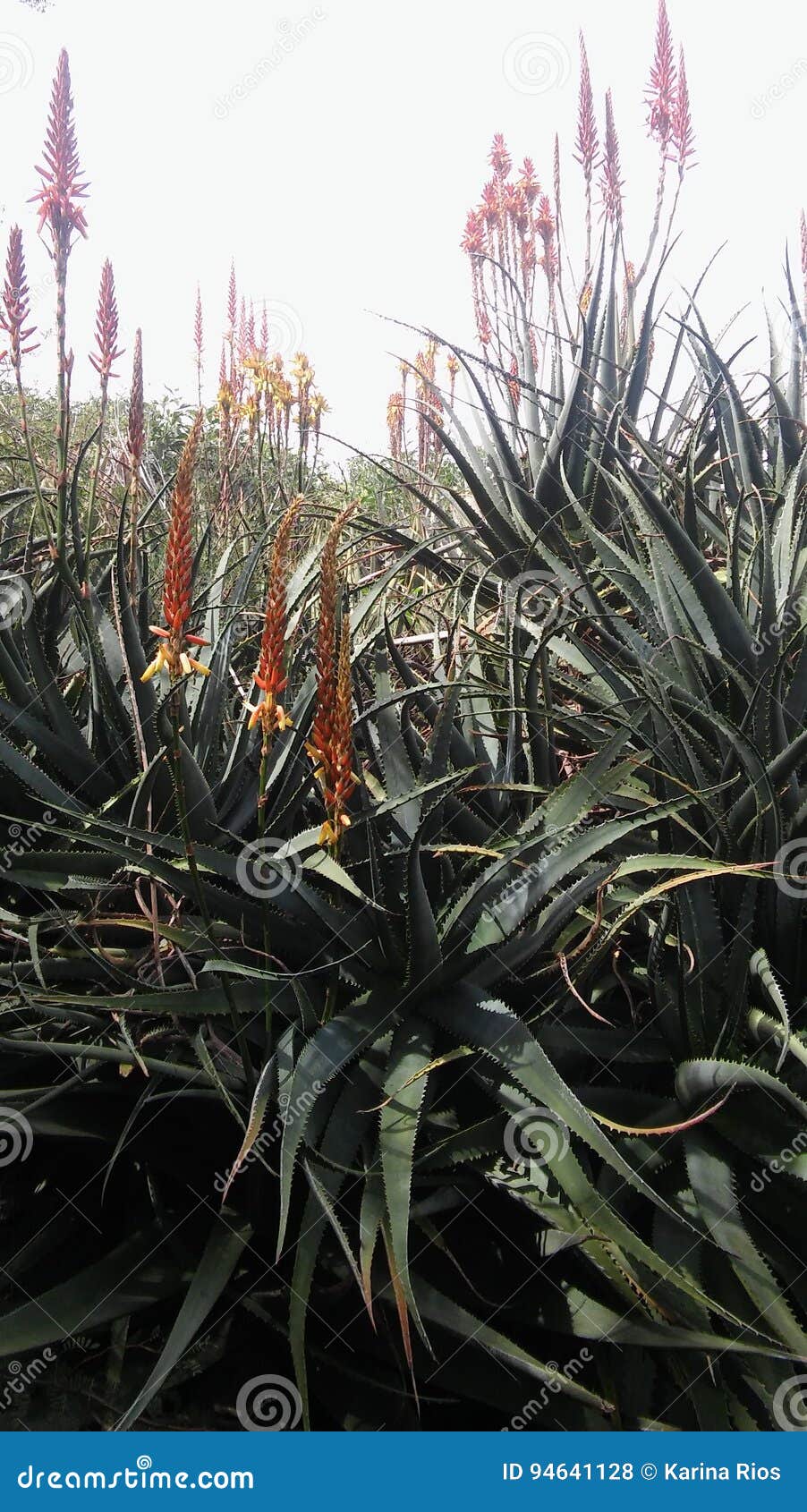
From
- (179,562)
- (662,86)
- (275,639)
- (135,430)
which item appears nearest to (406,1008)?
(275,639)

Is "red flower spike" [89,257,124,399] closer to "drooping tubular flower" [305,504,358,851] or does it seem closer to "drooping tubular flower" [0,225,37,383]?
"drooping tubular flower" [0,225,37,383]

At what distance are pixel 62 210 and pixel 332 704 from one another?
140 centimetres

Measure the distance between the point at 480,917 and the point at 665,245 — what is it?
2356mm

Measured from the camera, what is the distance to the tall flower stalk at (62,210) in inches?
77.9

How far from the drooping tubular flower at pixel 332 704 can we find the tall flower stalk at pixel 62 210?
36.8 inches

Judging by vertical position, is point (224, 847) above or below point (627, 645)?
below

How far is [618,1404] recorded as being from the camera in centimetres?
151

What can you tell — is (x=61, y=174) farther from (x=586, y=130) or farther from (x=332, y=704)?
(x=586, y=130)

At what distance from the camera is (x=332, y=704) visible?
4.11 feet

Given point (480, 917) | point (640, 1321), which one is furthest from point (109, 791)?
point (640, 1321)

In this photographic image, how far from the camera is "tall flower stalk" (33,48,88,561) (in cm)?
198

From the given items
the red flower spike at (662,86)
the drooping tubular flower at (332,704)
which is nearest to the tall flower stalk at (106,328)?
the drooping tubular flower at (332,704)

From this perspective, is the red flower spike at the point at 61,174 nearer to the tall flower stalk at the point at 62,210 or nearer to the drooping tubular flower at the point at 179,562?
the tall flower stalk at the point at 62,210

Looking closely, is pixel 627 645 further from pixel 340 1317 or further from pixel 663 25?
pixel 663 25
